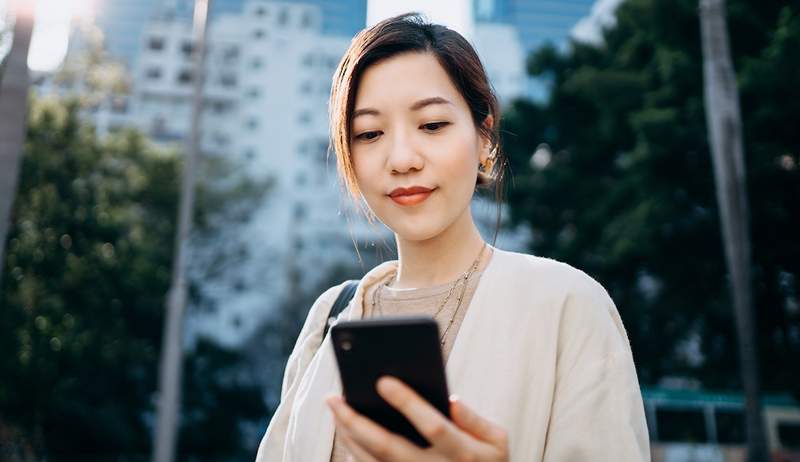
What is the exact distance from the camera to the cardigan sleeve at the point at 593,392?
116cm

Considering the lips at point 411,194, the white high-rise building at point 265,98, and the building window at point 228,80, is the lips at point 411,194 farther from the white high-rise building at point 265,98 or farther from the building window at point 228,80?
the building window at point 228,80

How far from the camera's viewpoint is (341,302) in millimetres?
1762

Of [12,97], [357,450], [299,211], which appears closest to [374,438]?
[357,450]

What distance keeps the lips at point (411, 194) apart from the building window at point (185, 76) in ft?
178

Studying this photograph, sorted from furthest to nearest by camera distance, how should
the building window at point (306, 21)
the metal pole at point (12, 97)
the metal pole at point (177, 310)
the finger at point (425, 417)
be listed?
the building window at point (306, 21), the metal pole at point (177, 310), the metal pole at point (12, 97), the finger at point (425, 417)

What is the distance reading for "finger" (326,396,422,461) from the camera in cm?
94

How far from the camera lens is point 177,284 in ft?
36.3

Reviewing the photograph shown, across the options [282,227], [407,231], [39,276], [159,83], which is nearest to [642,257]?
[39,276]

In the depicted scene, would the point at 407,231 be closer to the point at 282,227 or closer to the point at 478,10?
the point at 282,227

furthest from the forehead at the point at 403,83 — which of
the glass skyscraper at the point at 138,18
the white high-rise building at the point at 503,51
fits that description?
the glass skyscraper at the point at 138,18

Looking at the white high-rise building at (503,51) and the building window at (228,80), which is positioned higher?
the white high-rise building at (503,51)

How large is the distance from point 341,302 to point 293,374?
21 cm

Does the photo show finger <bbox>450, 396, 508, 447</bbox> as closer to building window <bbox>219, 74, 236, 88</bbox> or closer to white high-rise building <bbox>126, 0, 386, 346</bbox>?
white high-rise building <bbox>126, 0, 386, 346</bbox>

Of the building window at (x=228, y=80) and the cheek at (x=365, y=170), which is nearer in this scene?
the cheek at (x=365, y=170)
